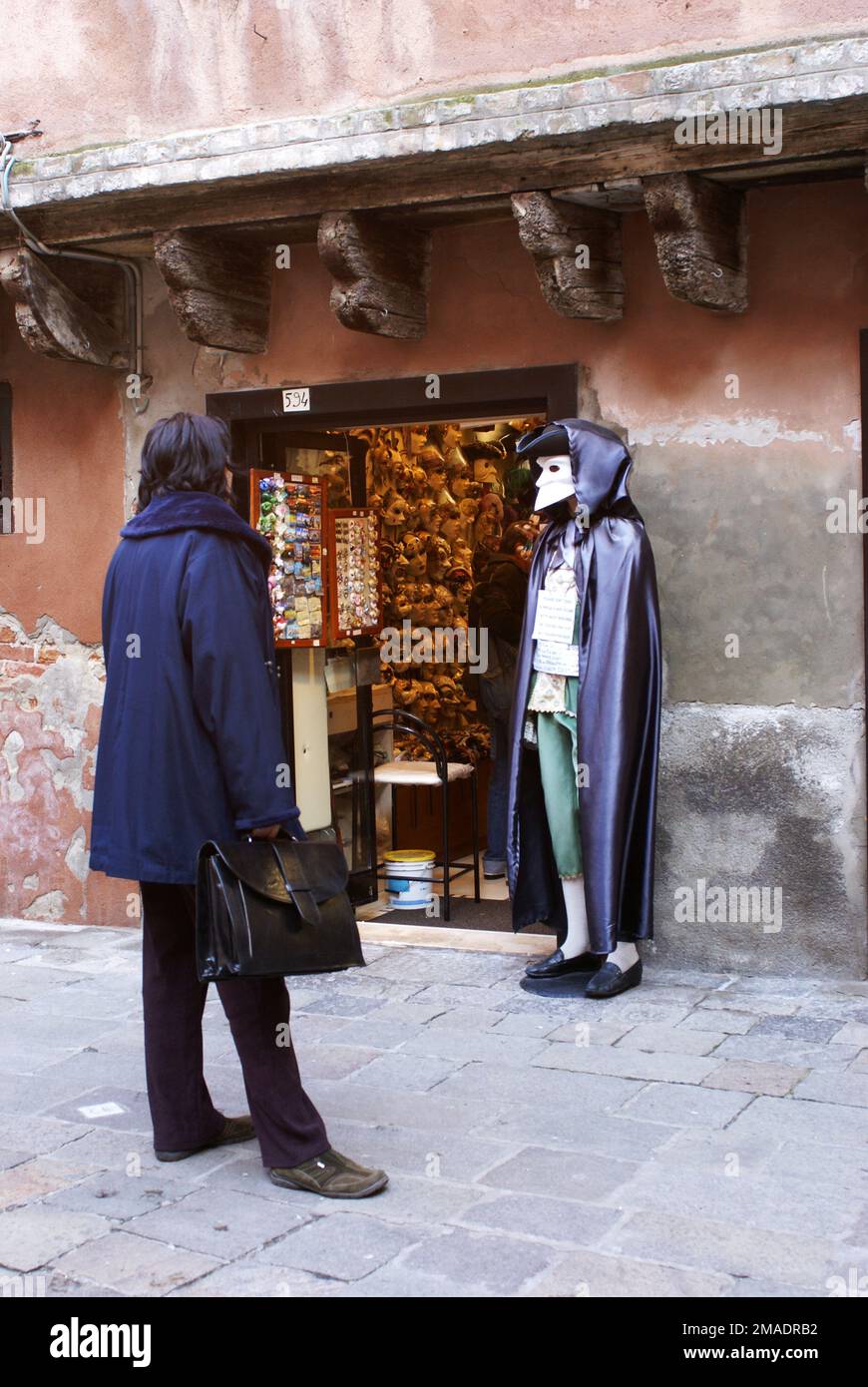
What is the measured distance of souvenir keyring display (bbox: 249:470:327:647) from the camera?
24.0 feet

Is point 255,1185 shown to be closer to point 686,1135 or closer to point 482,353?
point 686,1135

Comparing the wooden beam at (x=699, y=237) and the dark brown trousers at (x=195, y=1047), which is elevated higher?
the wooden beam at (x=699, y=237)

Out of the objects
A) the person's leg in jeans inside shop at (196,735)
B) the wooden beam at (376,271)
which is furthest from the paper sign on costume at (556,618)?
the person's leg in jeans inside shop at (196,735)

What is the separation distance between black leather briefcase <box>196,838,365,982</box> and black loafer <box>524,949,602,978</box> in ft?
7.60

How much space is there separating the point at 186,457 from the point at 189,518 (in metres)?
0.19

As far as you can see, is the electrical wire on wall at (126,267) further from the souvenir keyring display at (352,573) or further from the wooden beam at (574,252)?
the wooden beam at (574,252)

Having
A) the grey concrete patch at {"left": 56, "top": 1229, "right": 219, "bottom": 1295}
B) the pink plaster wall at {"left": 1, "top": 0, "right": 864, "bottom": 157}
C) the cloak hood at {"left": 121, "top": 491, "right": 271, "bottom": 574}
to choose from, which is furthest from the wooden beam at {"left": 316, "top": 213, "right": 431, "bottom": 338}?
the grey concrete patch at {"left": 56, "top": 1229, "right": 219, "bottom": 1295}

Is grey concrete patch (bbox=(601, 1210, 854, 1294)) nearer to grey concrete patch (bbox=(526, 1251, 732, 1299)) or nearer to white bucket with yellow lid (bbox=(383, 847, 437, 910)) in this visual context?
grey concrete patch (bbox=(526, 1251, 732, 1299))

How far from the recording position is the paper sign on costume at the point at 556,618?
6199mm

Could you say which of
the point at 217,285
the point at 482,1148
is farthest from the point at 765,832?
the point at 217,285

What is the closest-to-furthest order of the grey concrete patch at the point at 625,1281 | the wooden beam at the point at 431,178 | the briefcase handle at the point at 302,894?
the grey concrete patch at the point at 625,1281
the briefcase handle at the point at 302,894
the wooden beam at the point at 431,178

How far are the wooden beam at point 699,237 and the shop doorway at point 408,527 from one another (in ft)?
2.42

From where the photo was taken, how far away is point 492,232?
677cm

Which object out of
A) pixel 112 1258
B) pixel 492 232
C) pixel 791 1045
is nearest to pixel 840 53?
pixel 492 232
